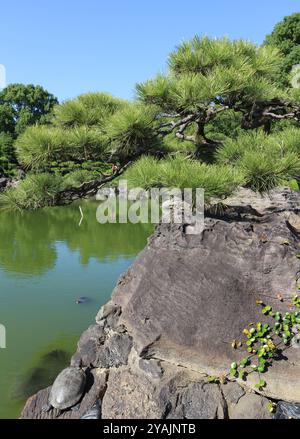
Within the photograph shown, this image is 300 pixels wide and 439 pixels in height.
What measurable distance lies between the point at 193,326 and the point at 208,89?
1522 mm

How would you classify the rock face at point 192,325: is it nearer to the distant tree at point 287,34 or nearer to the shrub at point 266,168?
the shrub at point 266,168

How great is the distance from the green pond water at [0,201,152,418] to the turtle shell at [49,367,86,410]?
14.9 inches

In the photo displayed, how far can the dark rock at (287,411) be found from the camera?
6.95 ft

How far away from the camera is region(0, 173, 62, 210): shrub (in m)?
2.54

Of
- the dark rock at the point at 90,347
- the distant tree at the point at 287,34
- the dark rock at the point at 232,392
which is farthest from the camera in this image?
the distant tree at the point at 287,34

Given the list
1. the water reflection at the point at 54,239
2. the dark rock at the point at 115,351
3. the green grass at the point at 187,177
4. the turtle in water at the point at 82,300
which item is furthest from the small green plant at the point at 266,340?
the water reflection at the point at 54,239

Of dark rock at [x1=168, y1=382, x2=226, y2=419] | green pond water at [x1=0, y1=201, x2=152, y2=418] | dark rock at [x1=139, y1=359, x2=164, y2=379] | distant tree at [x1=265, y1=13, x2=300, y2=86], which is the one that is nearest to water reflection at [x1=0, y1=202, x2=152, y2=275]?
green pond water at [x1=0, y1=201, x2=152, y2=418]

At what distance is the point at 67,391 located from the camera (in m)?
2.49

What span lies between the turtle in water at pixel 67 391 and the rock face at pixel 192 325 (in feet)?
0.21

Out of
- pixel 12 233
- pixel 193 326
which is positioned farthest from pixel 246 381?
pixel 12 233

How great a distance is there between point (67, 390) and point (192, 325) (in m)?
0.94

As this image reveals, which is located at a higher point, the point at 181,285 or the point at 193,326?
the point at 181,285
